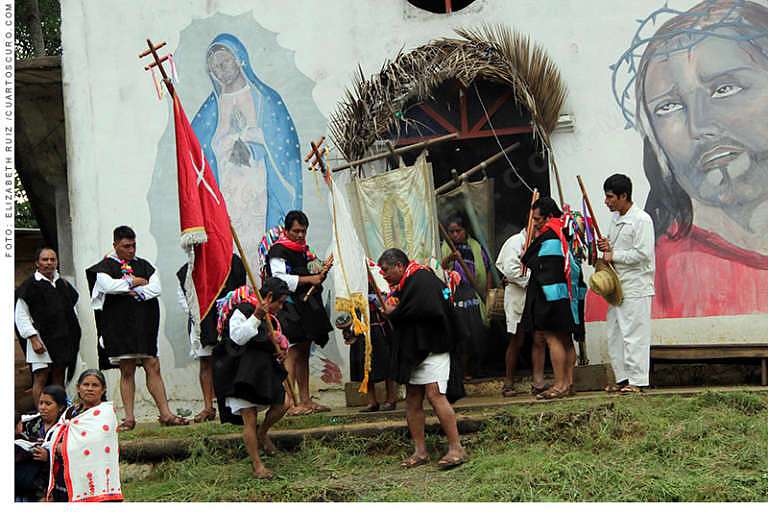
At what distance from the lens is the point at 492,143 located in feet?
34.6

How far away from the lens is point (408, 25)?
10492 millimetres

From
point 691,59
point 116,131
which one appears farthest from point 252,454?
point 691,59

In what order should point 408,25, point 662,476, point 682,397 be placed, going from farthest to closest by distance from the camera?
point 408,25, point 682,397, point 662,476

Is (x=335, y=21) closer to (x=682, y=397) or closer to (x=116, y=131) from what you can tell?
(x=116, y=131)

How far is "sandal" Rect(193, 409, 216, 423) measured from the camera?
31.6 feet

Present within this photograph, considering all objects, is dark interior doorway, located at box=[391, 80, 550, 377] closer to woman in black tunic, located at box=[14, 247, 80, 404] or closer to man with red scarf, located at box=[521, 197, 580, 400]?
man with red scarf, located at box=[521, 197, 580, 400]

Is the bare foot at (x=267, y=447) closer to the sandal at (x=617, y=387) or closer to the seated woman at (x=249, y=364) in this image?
the seated woman at (x=249, y=364)

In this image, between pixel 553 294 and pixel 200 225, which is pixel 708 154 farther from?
pixel 200 225

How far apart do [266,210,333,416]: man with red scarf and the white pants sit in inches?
101

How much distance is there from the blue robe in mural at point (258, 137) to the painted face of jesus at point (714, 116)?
3.53m

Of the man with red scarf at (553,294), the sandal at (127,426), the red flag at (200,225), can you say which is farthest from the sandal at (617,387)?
the sandal at (127,426)

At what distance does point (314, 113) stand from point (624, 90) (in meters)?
3.03

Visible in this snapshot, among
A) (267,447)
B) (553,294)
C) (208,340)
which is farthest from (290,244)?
(553,294)

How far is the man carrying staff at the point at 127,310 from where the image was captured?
9188 mm
